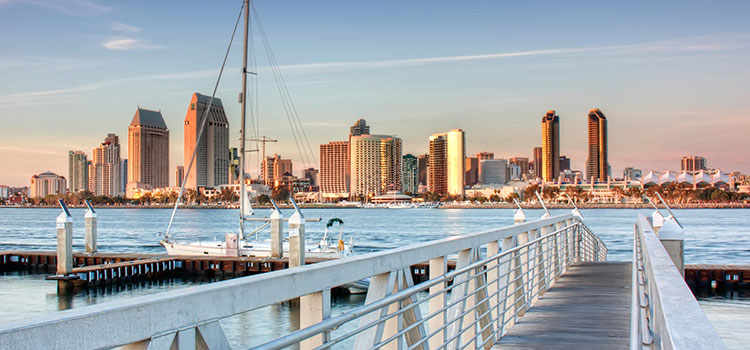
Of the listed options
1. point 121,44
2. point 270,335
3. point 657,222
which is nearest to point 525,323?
point 657,222

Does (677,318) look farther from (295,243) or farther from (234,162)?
(234,162)

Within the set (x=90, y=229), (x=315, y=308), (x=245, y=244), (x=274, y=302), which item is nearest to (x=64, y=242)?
(x=90, y=229)

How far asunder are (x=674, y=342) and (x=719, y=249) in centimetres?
6598

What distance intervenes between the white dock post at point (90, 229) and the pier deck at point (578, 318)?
81.1ft

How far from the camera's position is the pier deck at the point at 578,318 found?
7496 mm

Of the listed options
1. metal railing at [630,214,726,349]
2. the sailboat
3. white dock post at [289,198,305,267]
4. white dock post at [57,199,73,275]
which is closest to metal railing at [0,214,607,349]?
metal railing at [630,214,726,349]

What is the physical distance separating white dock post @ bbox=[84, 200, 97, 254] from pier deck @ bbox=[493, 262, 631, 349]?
24.7 metres

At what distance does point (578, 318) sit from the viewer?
29.6 ft

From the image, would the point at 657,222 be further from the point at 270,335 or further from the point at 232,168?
the point at 232,168

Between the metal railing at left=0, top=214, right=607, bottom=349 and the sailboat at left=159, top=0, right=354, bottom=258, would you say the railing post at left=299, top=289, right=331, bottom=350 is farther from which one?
the sailboat at left=159, top=0, right=354, bottom=258

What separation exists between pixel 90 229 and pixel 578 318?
97.2ft

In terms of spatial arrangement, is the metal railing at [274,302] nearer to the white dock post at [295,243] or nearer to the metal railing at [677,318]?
the metal railing at [677,318]

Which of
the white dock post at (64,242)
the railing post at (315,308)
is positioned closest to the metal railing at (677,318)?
the railing post at (315,308)

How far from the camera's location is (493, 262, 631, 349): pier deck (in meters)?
7.50
